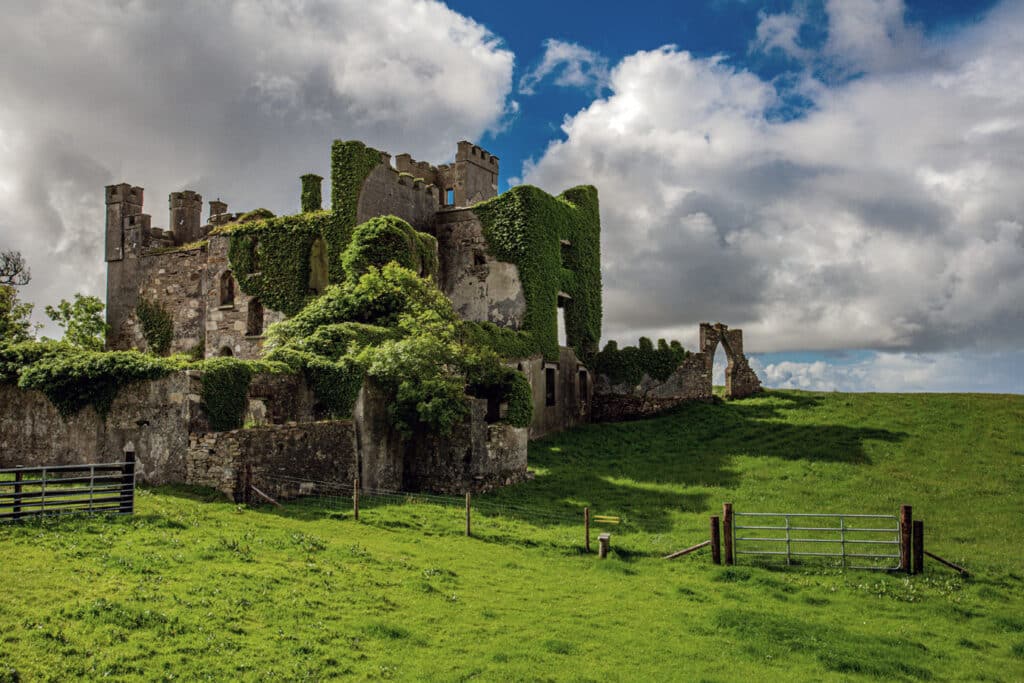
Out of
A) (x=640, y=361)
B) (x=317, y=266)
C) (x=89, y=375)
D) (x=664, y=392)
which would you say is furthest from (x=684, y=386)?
(x=89, y=375)

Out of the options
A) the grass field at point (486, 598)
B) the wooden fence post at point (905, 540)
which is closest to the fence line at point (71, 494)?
the grass field at point (486, 598)

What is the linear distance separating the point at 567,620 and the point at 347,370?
565 inches

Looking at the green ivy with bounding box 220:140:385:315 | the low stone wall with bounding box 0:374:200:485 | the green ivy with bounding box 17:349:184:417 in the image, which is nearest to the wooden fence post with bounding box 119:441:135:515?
the low stone wall with bounding box 0:374:200:485

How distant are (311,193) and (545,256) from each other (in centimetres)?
1282

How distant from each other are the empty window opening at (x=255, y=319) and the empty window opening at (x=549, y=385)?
600 inches

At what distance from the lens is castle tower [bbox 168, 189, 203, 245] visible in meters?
49.2

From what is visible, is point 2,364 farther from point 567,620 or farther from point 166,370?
point 567,620

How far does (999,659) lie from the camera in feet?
49.8

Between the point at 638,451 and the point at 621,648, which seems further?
the point at 638,451

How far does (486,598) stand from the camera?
16938 millimetres

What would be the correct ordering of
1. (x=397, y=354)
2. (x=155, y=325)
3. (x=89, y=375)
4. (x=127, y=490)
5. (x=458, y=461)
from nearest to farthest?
(x=127, y=490) → (x=89, y=375) → (x=397, y=354) → (x=458, y=461) → (x=155, y=325)

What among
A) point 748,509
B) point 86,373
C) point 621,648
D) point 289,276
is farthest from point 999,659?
point 289,276

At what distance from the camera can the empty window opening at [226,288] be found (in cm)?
4409

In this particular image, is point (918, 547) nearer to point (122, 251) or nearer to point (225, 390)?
point (225, 390)
